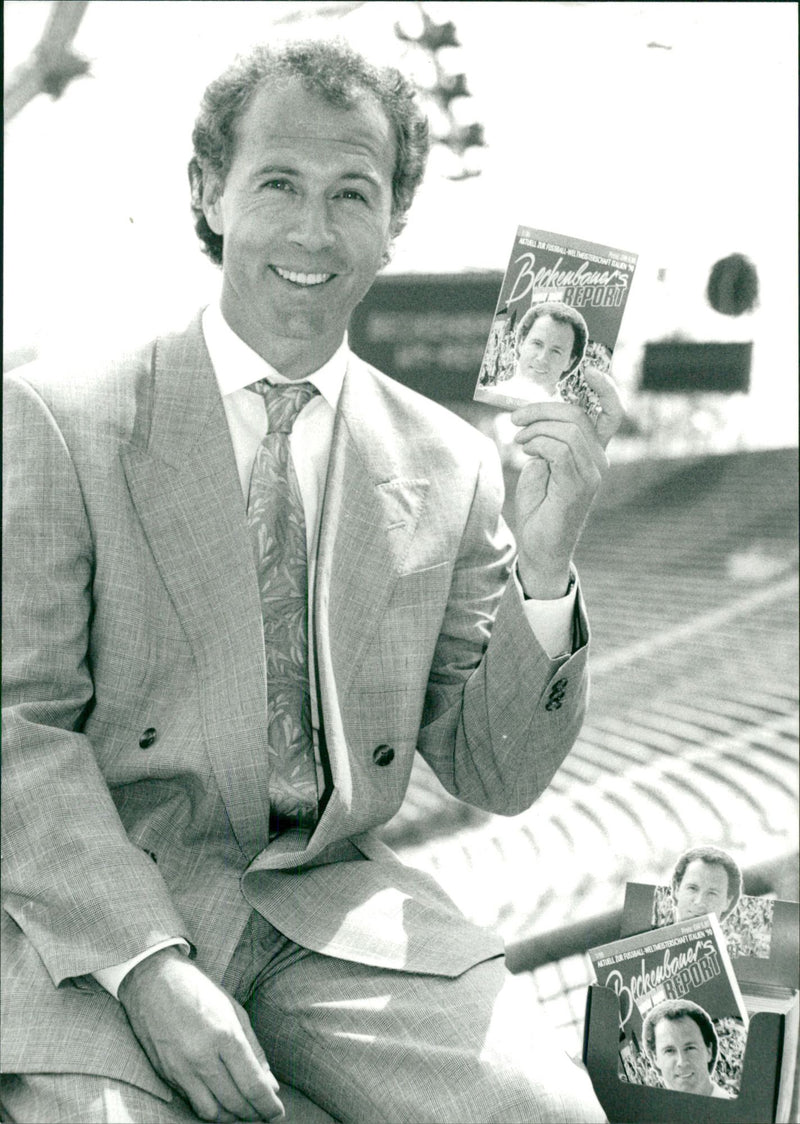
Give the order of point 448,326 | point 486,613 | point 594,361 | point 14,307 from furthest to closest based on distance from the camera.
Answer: point 448,326 → point 14,307 → point 486,613 → point 594,361

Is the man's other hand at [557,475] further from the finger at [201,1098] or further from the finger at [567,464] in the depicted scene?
the finger at [201,1098]

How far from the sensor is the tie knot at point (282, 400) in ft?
6.26

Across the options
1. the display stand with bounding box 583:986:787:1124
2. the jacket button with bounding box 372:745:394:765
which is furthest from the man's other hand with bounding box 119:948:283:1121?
the display stand with bounding box 583:986:787:1124

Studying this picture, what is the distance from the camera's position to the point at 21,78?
7.65ft

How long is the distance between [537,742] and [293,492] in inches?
19.1

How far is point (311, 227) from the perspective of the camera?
6.10 feet

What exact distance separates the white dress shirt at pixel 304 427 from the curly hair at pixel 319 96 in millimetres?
225

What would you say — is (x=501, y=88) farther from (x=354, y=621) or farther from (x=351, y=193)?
(x=354, y=621)

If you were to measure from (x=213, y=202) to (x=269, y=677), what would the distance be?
2.33 ft

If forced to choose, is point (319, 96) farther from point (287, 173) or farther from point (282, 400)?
point (282, 400)

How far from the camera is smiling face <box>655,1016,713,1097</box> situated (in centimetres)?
193

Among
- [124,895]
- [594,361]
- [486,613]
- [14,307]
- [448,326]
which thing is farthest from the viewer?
[448,326]

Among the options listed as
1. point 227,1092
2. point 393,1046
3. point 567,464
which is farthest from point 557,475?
point 227,1092

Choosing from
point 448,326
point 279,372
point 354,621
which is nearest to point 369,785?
point 354,621
